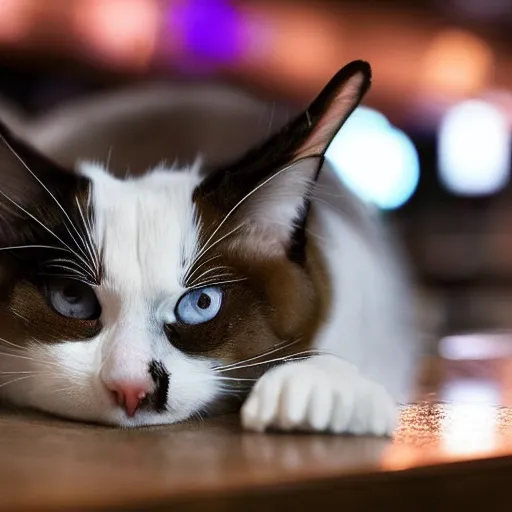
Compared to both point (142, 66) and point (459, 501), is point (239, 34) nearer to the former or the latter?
point (142, 66)

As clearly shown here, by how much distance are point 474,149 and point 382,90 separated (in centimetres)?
152

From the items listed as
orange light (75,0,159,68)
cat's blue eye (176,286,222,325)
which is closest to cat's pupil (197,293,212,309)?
cat's blue eye (176,286,222,325)

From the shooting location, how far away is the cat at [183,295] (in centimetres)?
62

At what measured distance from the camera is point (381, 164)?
188cm

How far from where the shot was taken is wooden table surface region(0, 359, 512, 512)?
438mm

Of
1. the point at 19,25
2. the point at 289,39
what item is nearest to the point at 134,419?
the point at 19,25

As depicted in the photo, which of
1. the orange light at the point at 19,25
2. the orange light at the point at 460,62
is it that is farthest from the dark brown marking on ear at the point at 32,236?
the orange light at the point at 460,62

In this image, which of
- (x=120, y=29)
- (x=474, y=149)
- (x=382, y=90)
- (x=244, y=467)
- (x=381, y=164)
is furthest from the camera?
(x=474, y=149)

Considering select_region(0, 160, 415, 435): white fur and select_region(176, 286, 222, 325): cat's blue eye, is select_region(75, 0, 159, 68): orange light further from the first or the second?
select_region(176, 286, 222, 325): cat's blue eye

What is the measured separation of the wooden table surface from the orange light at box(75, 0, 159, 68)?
1.48 meters

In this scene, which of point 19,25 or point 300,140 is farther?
point 19,25

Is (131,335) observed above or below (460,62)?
below

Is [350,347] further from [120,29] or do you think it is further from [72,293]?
[120,29]

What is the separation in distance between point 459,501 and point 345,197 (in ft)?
1.46
